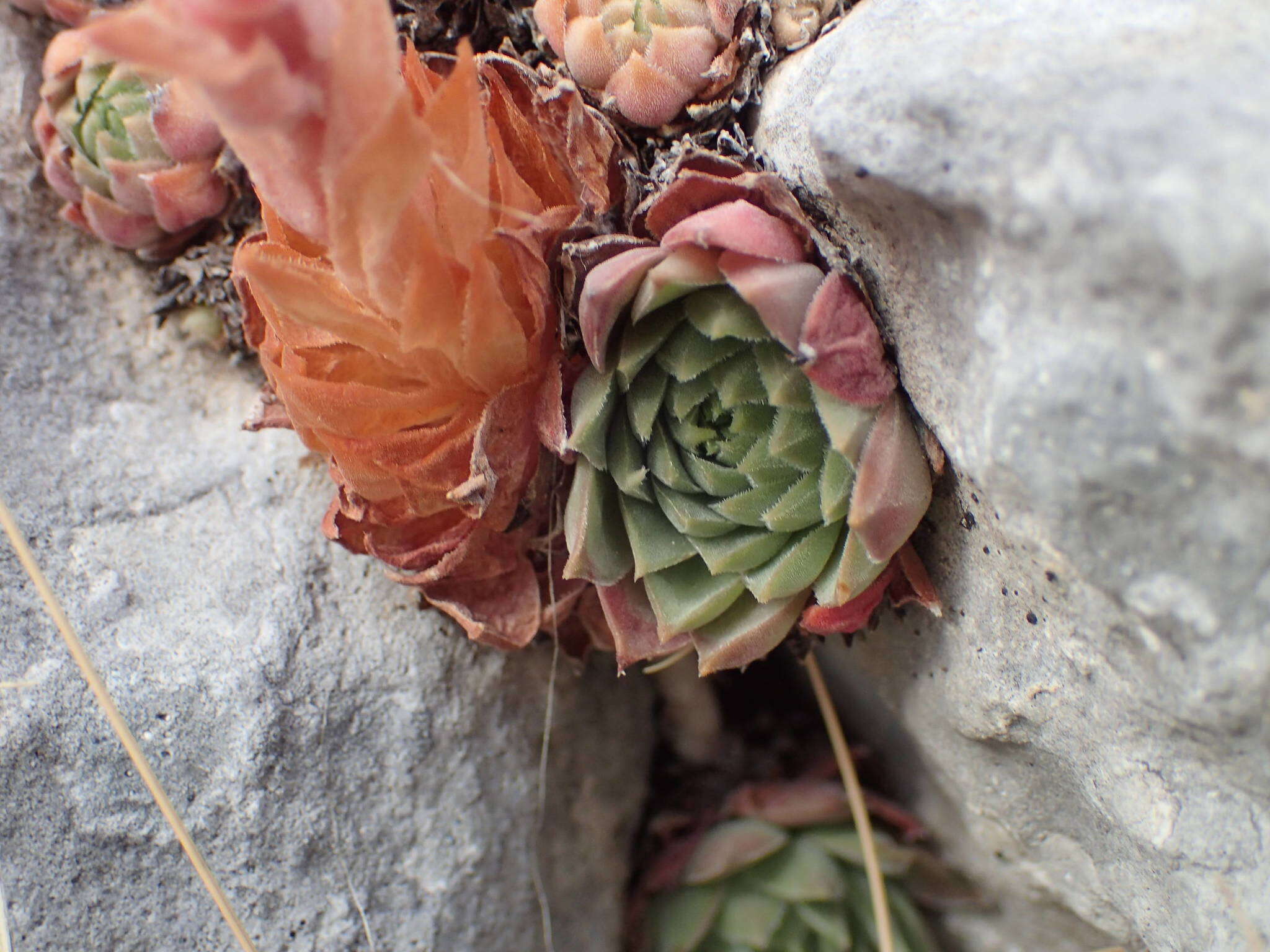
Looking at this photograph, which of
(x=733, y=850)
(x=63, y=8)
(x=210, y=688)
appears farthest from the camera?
(x=733, y=850)

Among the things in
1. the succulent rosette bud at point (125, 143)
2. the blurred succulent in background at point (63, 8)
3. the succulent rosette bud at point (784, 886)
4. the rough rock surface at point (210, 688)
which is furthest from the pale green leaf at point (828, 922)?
the blurred succulent in background at point (63, 8)

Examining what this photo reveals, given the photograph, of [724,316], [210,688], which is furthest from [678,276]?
[210,688]

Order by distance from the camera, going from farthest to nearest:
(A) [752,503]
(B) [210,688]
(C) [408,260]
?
(B) [210,688], (A) [752,503], (C) [408,260]

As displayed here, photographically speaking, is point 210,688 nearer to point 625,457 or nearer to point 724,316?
point 625,457

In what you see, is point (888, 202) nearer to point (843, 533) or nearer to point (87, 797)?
point (843, 533)

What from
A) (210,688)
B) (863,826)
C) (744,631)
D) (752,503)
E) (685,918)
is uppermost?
(752,503)

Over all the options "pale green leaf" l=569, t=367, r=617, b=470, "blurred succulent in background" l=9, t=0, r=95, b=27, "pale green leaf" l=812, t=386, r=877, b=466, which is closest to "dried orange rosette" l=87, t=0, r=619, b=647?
"pale green leaf" l=569, t=367, r=617, b=470
